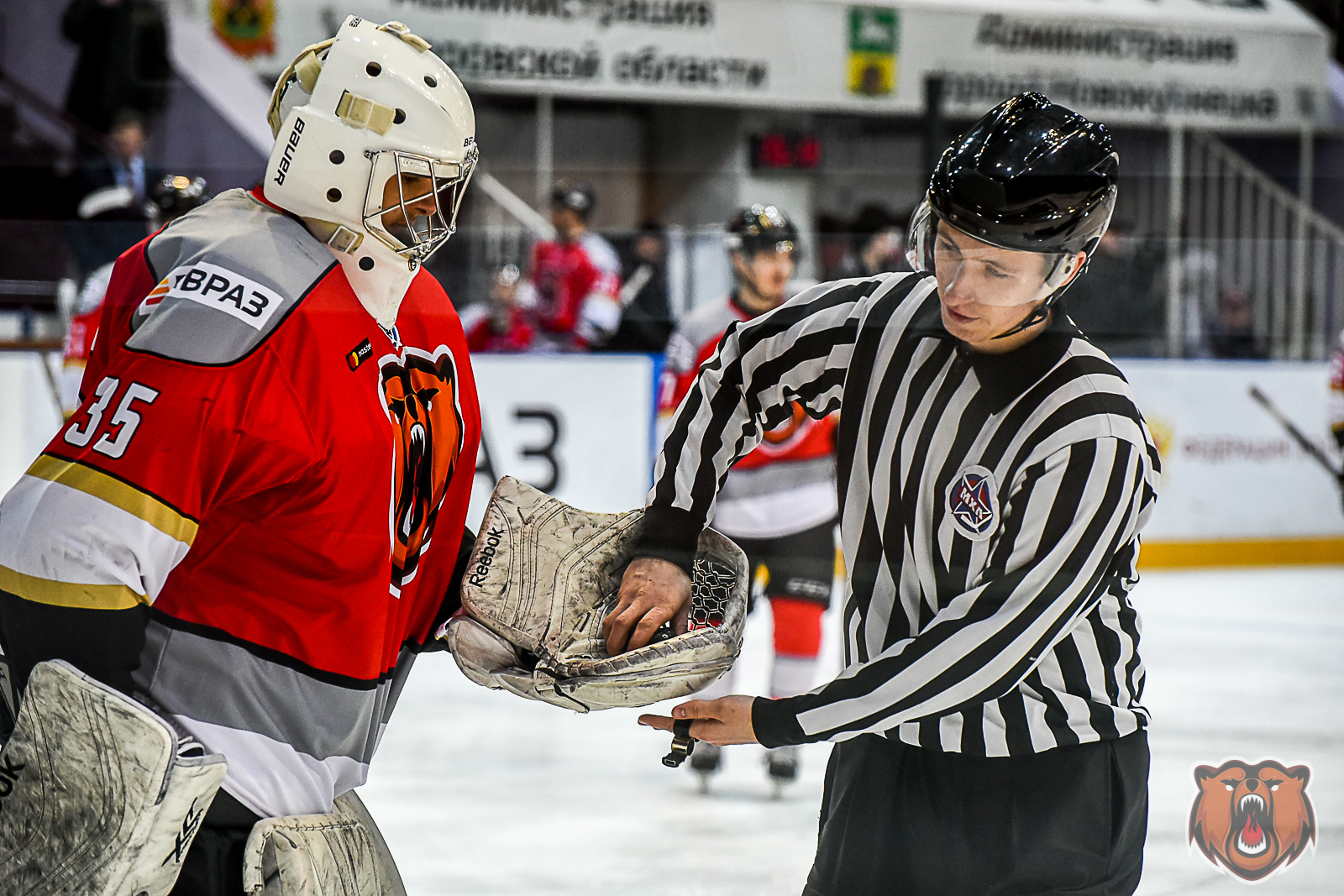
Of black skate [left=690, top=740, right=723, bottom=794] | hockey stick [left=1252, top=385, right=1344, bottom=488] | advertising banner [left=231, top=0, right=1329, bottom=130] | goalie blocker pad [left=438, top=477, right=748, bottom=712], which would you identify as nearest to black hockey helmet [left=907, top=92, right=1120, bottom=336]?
advertising banner [left=231, top=0, right=1329, bottom=130]

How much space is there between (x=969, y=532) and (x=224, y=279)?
0.66m

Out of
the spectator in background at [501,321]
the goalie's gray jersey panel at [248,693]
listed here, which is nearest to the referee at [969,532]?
the goalie's gray jersey panel at [248,693]

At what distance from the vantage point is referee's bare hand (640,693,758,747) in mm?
1188

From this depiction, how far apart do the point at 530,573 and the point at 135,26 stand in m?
0.73

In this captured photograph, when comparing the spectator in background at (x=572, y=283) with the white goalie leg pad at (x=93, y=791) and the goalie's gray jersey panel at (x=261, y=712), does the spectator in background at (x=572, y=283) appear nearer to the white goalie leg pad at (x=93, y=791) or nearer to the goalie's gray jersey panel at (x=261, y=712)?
the goalie's gray jersey panel at (x=261, y=712)

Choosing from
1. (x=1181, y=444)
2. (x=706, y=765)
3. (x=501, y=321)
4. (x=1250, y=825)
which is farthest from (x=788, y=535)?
(x=1181, y=444)

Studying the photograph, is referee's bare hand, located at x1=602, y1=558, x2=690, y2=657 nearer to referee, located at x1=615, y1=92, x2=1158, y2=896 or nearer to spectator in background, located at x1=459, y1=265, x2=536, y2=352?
referee, located at x1=615, y1=92, x2=1158, y2=896

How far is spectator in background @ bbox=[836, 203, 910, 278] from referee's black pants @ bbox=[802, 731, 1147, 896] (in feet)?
1.60

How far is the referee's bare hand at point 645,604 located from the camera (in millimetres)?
1262

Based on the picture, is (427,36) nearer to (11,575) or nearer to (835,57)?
(835,57)

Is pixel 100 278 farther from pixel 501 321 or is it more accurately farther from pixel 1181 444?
pixel 1181 444

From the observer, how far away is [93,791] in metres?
1.02

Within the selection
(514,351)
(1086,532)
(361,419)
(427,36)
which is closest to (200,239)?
(361,419)

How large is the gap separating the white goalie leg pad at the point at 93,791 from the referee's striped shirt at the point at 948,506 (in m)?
0.49
